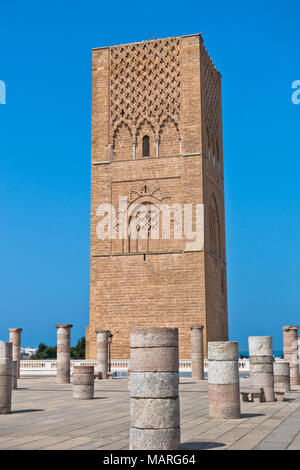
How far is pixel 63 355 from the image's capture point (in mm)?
18359

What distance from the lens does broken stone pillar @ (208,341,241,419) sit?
855 cm

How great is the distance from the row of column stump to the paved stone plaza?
1.19 feet

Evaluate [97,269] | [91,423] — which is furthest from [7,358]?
[97,269]

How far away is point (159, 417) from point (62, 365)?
1296cm

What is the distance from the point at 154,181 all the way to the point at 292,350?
12029 millimetres

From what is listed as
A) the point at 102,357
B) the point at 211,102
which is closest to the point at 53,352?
the point at 211,102

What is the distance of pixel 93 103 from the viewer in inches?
1136

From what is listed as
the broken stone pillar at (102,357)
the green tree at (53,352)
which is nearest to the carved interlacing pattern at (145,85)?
the broken stone pillar at (102,357)

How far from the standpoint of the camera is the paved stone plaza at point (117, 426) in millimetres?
6344

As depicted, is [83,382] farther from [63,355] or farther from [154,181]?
[154,181]

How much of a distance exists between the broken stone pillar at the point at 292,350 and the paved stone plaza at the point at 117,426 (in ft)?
17.5

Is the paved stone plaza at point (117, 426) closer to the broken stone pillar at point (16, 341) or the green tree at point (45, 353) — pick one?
the broken stone pillar at point (16, 341)
